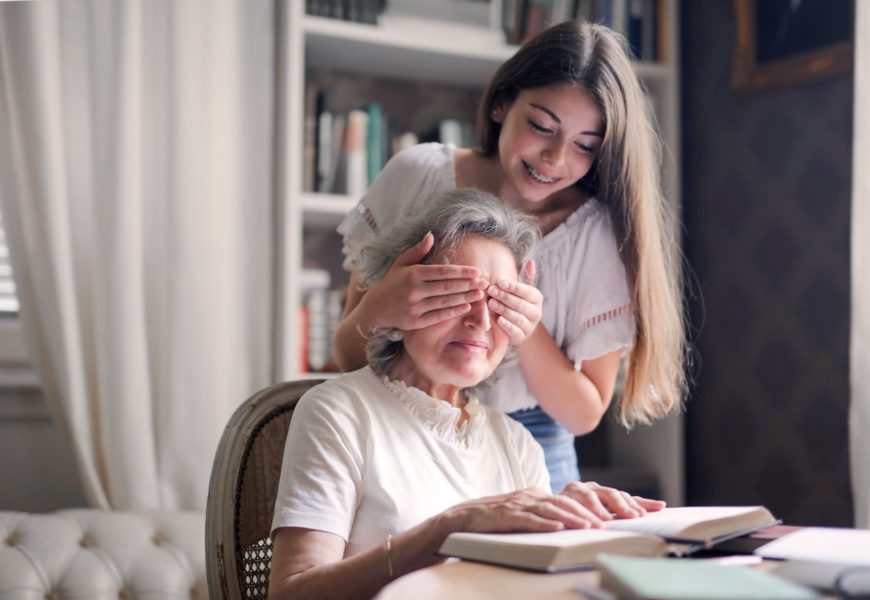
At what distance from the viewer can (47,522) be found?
2084 millimetres

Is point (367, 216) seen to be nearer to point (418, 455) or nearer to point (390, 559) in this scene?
point (418, 455)

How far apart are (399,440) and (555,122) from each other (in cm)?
58

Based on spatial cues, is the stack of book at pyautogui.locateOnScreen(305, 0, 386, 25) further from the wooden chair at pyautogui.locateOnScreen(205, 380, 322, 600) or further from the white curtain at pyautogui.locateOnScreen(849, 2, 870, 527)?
the wooden chair at pyautogui.locateOnScreen(205, 380, 322, 600)

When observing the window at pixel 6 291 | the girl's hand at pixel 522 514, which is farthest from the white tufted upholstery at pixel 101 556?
the girl's hand at pixel 522 514

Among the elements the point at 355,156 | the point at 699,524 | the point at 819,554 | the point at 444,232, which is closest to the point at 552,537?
the point at 699,524

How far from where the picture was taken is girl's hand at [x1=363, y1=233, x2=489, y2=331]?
1254mm

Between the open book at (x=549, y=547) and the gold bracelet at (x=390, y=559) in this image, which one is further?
the gold bracelet at (x=390, y=559)

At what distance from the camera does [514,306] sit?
4.24ft

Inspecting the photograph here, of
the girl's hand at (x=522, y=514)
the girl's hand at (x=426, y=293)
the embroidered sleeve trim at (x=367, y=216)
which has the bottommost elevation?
the girl's hand at (x=522, y=514)

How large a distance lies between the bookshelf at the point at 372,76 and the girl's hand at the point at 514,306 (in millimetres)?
1272

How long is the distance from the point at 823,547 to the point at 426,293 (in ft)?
1.84

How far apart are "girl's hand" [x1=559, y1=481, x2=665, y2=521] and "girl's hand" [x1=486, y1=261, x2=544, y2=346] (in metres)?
0.27

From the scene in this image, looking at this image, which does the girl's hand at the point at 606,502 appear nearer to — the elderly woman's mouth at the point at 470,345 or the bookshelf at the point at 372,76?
the elderly woman's mouth at the point at 470,345

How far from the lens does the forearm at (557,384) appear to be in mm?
1566
